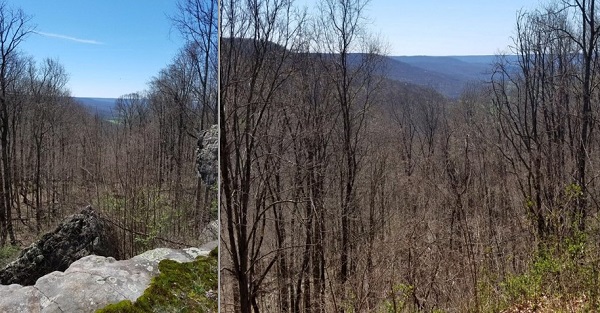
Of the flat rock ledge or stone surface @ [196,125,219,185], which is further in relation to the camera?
stone surface @ [196,125,219,185]

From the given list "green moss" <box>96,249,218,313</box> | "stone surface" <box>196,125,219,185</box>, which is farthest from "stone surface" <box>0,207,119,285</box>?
"stone surface" <box>196,125,219,185</box>

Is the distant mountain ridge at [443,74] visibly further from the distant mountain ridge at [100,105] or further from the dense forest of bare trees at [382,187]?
the distant mountain ridge at [100,105]

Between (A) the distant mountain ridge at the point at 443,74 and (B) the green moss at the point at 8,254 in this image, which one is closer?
(B) the green moss at the point at 8,254

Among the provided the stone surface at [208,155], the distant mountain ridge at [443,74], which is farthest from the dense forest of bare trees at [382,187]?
the distant mountain ridge at [443,74]

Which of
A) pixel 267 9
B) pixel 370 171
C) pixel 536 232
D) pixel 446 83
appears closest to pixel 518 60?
pixel 370 171

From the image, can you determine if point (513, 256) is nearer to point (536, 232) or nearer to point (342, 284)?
point (536, 232)

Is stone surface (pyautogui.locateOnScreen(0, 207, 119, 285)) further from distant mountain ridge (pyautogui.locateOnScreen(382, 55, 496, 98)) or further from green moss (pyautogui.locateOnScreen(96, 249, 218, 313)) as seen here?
distant mountain ridge (pyautogui.locateOnScreen(382, 55, 496, 98))
